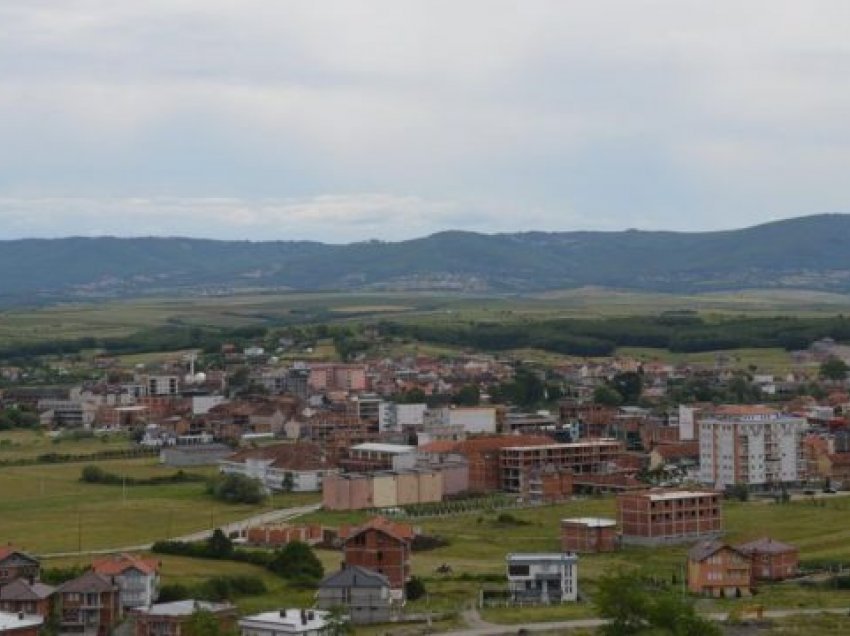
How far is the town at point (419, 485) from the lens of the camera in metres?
32.2

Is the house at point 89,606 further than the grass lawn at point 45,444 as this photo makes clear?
No

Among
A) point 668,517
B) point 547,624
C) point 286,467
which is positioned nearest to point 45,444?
point 286,467

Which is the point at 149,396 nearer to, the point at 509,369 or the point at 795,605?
the point at 509,369

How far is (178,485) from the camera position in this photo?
181 ft

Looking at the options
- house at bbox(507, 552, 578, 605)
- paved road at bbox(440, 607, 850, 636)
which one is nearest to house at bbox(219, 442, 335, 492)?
house at bbox(507, 552, 578, 605)

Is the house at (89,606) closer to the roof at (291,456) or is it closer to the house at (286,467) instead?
the house at (286,467)

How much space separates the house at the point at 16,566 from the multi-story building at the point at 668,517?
1497 centimetres

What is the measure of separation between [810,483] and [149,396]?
37242mm

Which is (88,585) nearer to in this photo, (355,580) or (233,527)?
(355,580)

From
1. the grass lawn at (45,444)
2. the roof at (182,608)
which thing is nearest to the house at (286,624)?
the roof at (182,608)

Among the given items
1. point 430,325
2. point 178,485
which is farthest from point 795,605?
point 430,325

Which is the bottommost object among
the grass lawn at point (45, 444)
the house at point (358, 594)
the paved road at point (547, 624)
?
Result: the grass lawn at point (45, 444)

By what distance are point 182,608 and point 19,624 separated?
2.77 m

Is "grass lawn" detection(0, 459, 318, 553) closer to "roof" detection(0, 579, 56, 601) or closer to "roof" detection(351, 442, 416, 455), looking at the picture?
"roof" detection(351, 442, 416, 455)
